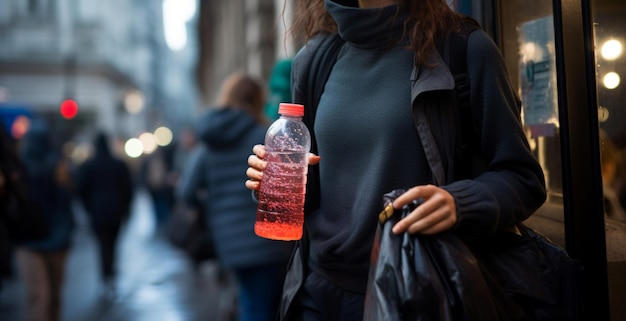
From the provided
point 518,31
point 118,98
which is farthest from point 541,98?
point 118,98

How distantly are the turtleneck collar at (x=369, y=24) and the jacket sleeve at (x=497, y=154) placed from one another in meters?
0.22

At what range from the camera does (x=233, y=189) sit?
4.68 metres

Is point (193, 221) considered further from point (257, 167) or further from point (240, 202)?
point (257, 167)

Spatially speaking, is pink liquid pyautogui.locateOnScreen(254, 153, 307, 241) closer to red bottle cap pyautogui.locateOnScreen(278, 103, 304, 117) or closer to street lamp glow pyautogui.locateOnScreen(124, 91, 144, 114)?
red bottle cap pyautogui.locateOnScreen(278, 103, 304, 117)

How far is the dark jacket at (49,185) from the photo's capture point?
607cm

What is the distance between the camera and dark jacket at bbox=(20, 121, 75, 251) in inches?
239

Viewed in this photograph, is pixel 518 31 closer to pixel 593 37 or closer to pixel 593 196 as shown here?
pixel 593 37

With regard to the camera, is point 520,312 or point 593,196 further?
point 593,196

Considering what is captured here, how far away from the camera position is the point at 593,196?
1.92 meters

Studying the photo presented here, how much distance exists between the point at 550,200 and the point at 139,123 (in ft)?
205

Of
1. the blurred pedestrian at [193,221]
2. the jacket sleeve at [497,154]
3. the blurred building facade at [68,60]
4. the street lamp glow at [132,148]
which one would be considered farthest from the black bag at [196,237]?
the street lamp glow at [132,148]

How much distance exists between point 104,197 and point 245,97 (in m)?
4.44

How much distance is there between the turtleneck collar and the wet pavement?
4.86 meters

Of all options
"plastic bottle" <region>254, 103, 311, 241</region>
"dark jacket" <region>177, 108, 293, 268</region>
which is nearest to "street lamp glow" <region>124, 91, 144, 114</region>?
"dark jacket" <region>177, 108, 293, 268</region>
